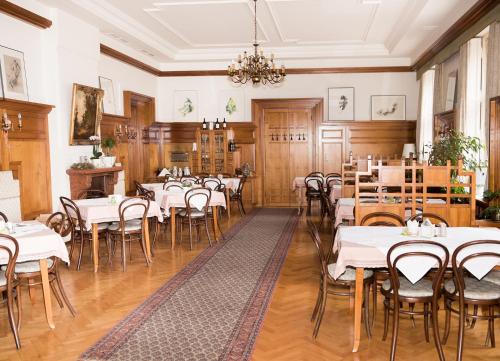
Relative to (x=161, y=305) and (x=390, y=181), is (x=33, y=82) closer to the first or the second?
(x=161, y=305)

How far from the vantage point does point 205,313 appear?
16.2ft

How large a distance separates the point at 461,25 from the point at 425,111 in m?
3.41

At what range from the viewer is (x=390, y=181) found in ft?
19.6

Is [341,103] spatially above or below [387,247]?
above

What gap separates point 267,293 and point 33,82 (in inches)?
200

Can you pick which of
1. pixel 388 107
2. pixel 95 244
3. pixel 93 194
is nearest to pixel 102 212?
pixel 95 244

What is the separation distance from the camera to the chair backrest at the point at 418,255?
3.71 metres

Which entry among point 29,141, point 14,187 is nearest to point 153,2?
point 29,141

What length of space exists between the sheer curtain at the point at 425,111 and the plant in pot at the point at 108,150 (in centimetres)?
682

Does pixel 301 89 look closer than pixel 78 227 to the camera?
No

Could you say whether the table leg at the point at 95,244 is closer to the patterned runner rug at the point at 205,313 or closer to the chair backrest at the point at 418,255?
the patterned runner rug at the point at 205,313

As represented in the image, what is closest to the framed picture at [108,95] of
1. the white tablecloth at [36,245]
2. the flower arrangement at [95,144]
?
the flower arrangement at [95,144]

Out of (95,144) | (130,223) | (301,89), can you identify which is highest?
(301,89)

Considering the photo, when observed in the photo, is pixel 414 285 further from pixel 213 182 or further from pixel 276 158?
pixel 276 158
